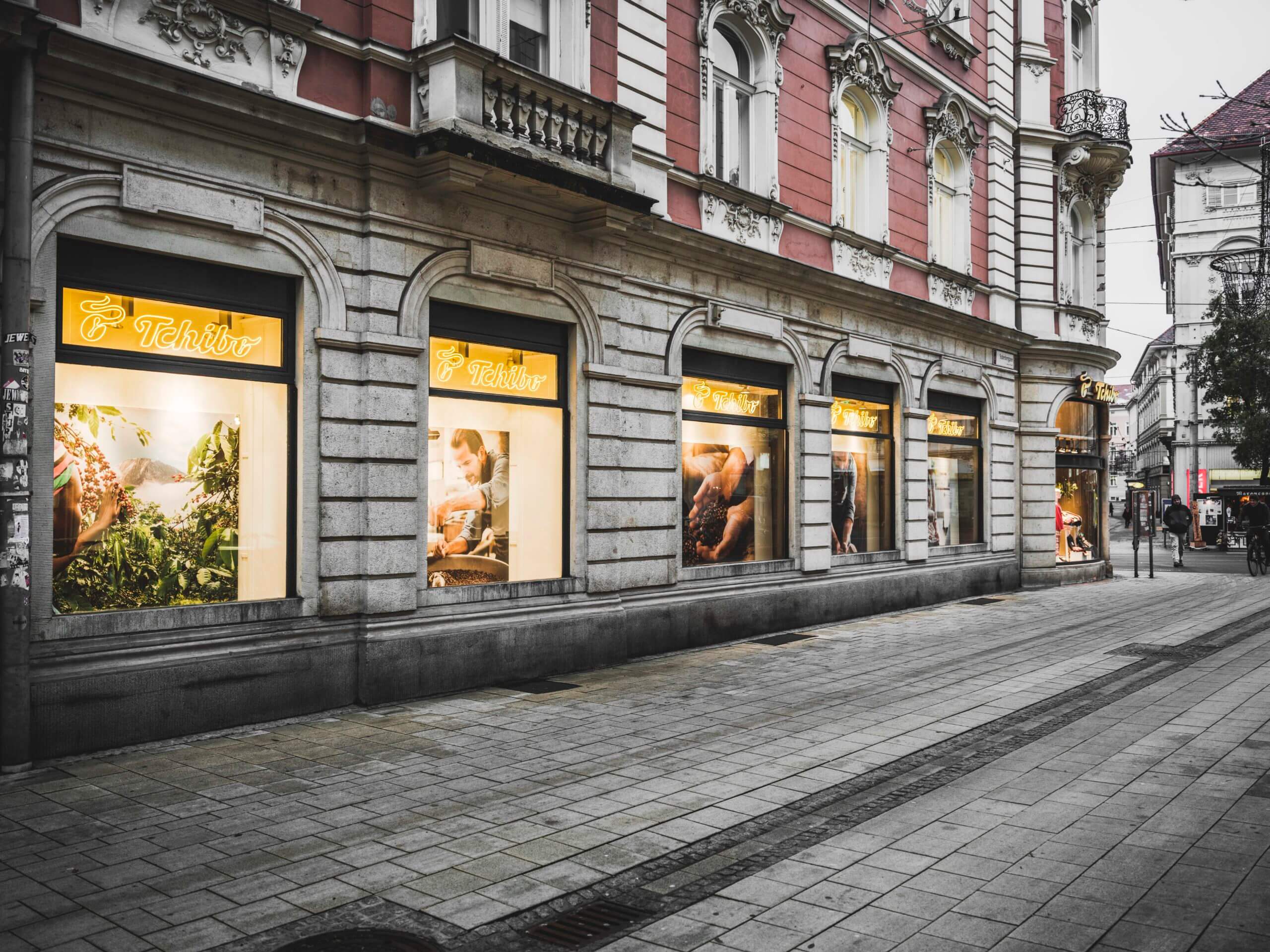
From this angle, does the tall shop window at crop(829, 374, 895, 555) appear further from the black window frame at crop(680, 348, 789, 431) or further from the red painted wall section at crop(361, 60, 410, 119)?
the red painted wall section at crop(361, 60, 410, 119)

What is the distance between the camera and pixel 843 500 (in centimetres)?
1634

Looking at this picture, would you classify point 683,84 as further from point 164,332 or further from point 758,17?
point 164,332

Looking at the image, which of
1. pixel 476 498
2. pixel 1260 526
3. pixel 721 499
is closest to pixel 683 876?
pixel 476 498

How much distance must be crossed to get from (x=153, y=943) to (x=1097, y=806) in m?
5.13

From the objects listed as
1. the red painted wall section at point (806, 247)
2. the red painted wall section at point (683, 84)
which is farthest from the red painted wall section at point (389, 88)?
the red painted wall section at point (806, 247)

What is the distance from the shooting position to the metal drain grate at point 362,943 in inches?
165

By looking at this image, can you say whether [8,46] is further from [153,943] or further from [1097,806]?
[1097,806]

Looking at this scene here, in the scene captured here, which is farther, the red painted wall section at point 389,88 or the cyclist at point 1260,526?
the cyclist at point 1260,526

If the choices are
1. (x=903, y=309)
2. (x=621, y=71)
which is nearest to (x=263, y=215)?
(x=621, y=71)

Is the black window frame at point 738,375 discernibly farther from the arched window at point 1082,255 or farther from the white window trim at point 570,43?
the arched window at point 1082,255

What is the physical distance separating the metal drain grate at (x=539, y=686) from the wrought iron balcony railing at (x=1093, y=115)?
18.8 m

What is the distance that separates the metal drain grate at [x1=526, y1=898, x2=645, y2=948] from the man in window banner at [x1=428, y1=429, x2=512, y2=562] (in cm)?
597

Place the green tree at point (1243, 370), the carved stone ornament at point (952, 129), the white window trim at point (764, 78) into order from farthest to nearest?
the green tree at point (1243, 370), the carved stone ornament at point (952, 129), the white window trim at point (764, 78)

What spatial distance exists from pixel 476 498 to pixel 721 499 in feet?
14.1
